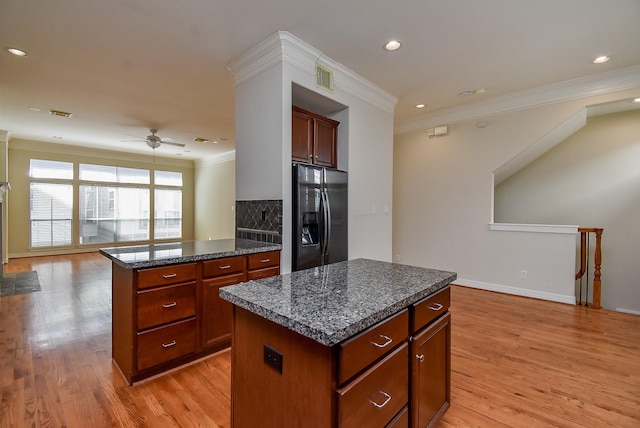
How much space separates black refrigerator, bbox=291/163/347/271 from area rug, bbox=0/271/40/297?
14.2ft

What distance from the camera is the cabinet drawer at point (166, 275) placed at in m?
2.00

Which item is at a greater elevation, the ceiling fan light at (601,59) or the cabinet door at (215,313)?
the ceiling fan light at (601,59)

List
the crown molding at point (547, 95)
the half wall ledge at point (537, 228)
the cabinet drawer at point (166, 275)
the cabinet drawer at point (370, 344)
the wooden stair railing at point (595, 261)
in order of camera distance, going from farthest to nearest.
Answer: the half wall ledge at point (537, 228), the wooden stair railing at point (595, 261), the crown molding at point (547, 95), the cabinet drawer at point (166, 275), the cabinet drawer at point (370, 344)

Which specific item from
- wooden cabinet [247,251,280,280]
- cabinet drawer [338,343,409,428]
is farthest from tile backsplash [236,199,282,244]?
cabinet drawer [338,343,409,428]

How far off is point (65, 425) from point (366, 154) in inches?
143

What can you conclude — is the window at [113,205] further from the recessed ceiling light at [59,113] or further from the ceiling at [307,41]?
the ceiling at [307,41]

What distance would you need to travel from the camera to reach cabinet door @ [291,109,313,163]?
304 centimetres

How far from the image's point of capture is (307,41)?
9.05 ft

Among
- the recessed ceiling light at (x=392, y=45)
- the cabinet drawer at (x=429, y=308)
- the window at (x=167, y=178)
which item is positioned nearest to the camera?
the cabinet drawer at (x=429, y=308)

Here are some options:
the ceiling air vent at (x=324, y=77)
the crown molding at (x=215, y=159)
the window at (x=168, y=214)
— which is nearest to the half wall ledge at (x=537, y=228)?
the ceiling air vent at (x=324, y=77)

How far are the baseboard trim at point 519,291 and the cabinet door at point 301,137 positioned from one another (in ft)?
10.9

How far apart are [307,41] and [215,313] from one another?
263 centimetres

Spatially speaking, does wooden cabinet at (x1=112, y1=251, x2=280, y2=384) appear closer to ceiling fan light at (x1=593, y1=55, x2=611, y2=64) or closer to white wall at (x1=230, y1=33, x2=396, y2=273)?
white wall at (x1=230, y1=33, x2=396, y2=273)

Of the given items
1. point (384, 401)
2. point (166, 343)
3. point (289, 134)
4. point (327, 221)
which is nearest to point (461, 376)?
point (384, 401)
